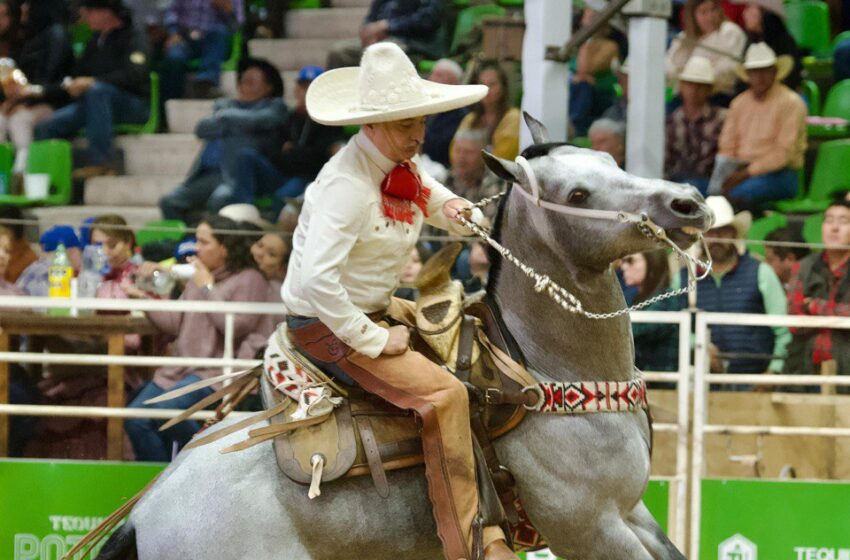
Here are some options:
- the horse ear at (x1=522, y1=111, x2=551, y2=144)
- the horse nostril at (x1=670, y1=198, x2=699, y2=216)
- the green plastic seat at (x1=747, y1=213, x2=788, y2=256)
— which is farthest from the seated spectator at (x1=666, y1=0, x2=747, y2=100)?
the horse nostril at (x1=670, y1=198, x2=699, y2=216)

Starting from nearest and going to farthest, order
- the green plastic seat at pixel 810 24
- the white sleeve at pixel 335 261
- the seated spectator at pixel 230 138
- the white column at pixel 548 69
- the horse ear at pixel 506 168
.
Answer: the white sleeve at pixel 335 261 < the horse ear at pixel 506 168 < the white column at pixel 548 69 < the seated spectator at pixel 230 138 < the green plastic seat at pixel 810 24

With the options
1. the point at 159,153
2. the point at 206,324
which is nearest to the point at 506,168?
the point at 206,324

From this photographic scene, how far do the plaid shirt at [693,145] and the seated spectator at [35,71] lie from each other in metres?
4.96

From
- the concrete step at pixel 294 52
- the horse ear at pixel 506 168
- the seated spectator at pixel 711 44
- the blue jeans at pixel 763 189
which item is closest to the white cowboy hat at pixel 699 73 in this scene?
the seated spectator at pixel 711 44

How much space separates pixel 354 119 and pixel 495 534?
1.27 meters

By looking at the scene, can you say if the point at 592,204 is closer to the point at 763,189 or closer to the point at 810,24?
the point at 763,189

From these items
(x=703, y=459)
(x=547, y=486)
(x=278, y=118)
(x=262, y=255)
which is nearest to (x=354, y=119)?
(x=547, y=486)

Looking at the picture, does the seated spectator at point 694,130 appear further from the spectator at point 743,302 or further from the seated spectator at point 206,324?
the seated spectator at point 206,324

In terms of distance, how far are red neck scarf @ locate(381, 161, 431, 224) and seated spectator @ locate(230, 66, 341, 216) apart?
16.3 ft

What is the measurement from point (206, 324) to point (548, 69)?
2.31m

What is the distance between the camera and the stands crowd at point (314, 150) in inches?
234

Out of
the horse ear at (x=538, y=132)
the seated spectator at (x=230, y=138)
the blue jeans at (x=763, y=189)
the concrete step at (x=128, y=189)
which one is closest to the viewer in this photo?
the horse ear at (x=538, y=132)

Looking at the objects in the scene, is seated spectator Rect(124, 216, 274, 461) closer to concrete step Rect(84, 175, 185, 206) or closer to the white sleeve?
the white sleeve

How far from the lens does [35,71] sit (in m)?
Answer: 10.8
